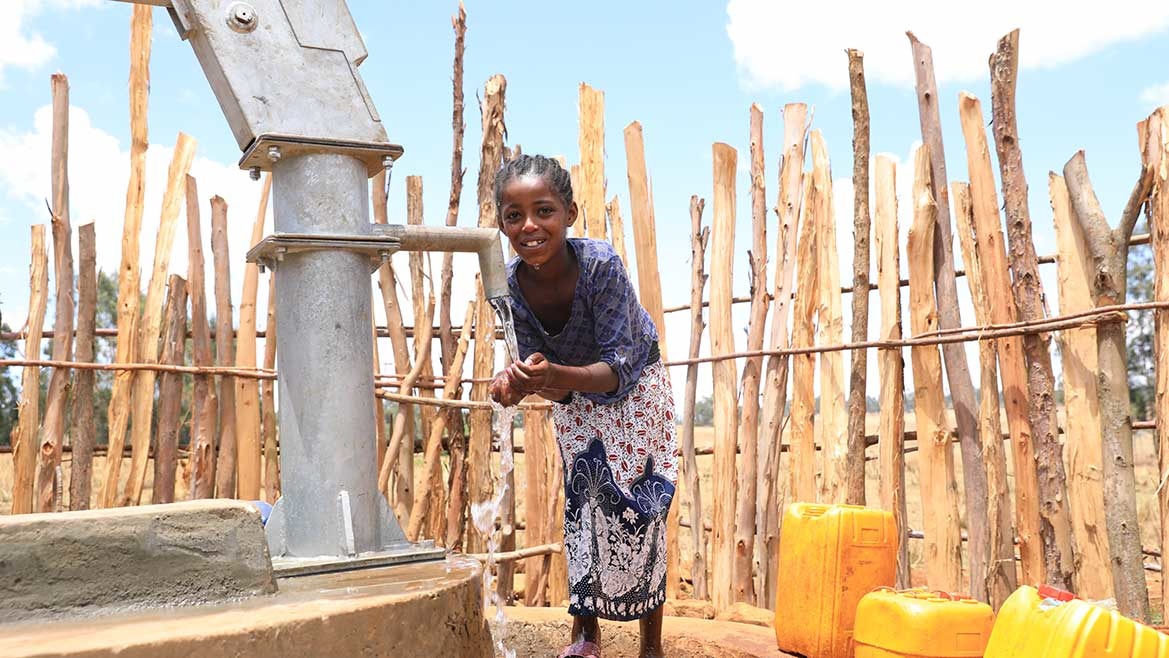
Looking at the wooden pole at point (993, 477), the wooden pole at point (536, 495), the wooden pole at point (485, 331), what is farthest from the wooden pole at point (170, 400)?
the wooden pole at point (993, 477)

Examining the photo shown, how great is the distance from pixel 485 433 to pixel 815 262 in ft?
5.61

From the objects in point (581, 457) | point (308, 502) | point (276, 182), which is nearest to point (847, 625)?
point (581, 457)

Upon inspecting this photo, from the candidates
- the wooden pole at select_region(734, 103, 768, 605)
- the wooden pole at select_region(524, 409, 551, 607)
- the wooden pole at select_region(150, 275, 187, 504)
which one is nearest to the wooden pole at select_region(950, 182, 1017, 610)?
the wooden pole at select_region(734, 103, 768, 605)

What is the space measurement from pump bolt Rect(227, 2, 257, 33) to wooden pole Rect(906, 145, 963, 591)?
269 cm

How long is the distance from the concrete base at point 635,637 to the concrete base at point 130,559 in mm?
1683

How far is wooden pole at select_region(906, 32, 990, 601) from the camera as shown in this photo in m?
3.81

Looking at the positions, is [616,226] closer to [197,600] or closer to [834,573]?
[834,573]

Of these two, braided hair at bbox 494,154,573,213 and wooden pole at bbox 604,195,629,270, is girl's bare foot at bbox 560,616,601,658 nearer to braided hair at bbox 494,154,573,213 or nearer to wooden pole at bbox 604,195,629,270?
braided hair at bbox 494,154,573,213

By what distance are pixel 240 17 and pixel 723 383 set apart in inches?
115

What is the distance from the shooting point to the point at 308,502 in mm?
2102

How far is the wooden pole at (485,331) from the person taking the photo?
4.82 m

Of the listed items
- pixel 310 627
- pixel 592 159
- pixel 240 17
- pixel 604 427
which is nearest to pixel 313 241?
pixel 240 17

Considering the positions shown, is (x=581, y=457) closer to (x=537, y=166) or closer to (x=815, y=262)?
(x=537, y=166)

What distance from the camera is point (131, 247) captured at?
15.7ft
